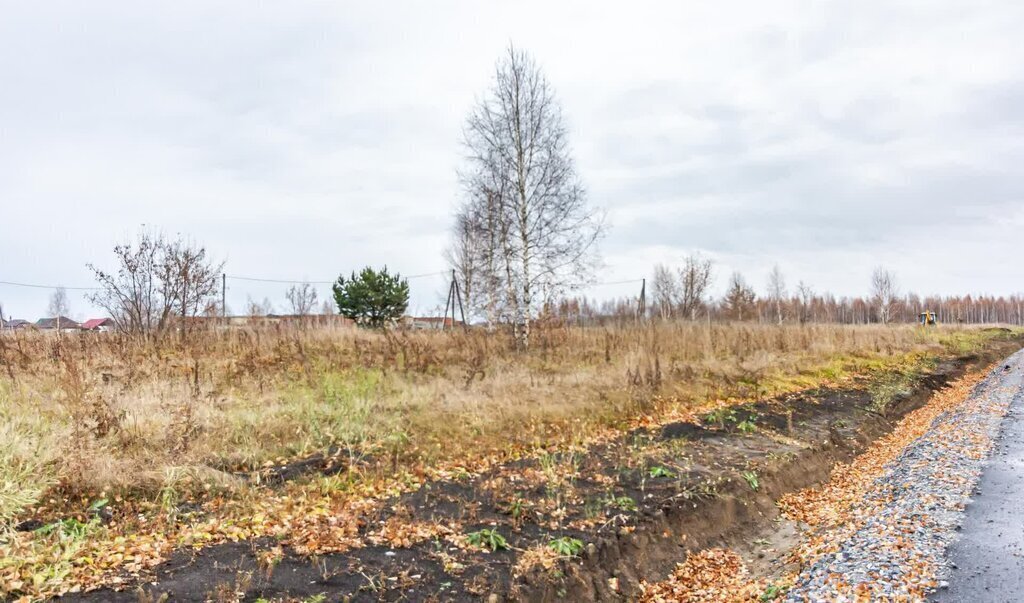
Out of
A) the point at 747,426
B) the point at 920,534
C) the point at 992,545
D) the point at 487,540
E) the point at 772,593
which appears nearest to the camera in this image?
the point at 772,593

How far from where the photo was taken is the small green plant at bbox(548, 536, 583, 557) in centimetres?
502

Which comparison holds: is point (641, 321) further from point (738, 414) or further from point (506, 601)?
point (506, 601)

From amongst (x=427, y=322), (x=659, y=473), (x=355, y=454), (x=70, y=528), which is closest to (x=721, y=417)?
(x=659, y=473)

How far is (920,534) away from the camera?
5.90 metres

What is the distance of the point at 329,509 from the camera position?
559cm

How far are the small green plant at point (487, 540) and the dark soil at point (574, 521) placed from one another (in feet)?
0.33

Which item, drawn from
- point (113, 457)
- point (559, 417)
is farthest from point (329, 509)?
point (559, 417)

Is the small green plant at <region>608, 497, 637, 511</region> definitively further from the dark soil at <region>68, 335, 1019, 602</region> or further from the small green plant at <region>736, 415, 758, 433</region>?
the small green plant at <region>736, 415, 758, 433</region>

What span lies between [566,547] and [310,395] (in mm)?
5477

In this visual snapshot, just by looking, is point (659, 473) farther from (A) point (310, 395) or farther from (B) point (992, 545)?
(A) point (310, 395)

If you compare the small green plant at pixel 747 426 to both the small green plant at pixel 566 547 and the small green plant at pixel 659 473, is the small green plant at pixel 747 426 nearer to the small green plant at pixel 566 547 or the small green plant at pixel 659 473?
the small green plant at pixel 659 473

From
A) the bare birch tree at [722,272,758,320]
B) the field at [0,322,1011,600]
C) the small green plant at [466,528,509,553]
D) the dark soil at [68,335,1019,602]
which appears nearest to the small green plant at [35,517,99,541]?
the field at [0,322,1011,600]

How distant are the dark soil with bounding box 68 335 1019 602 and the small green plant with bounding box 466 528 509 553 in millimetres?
101

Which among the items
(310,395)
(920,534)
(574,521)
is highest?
(310,395)
